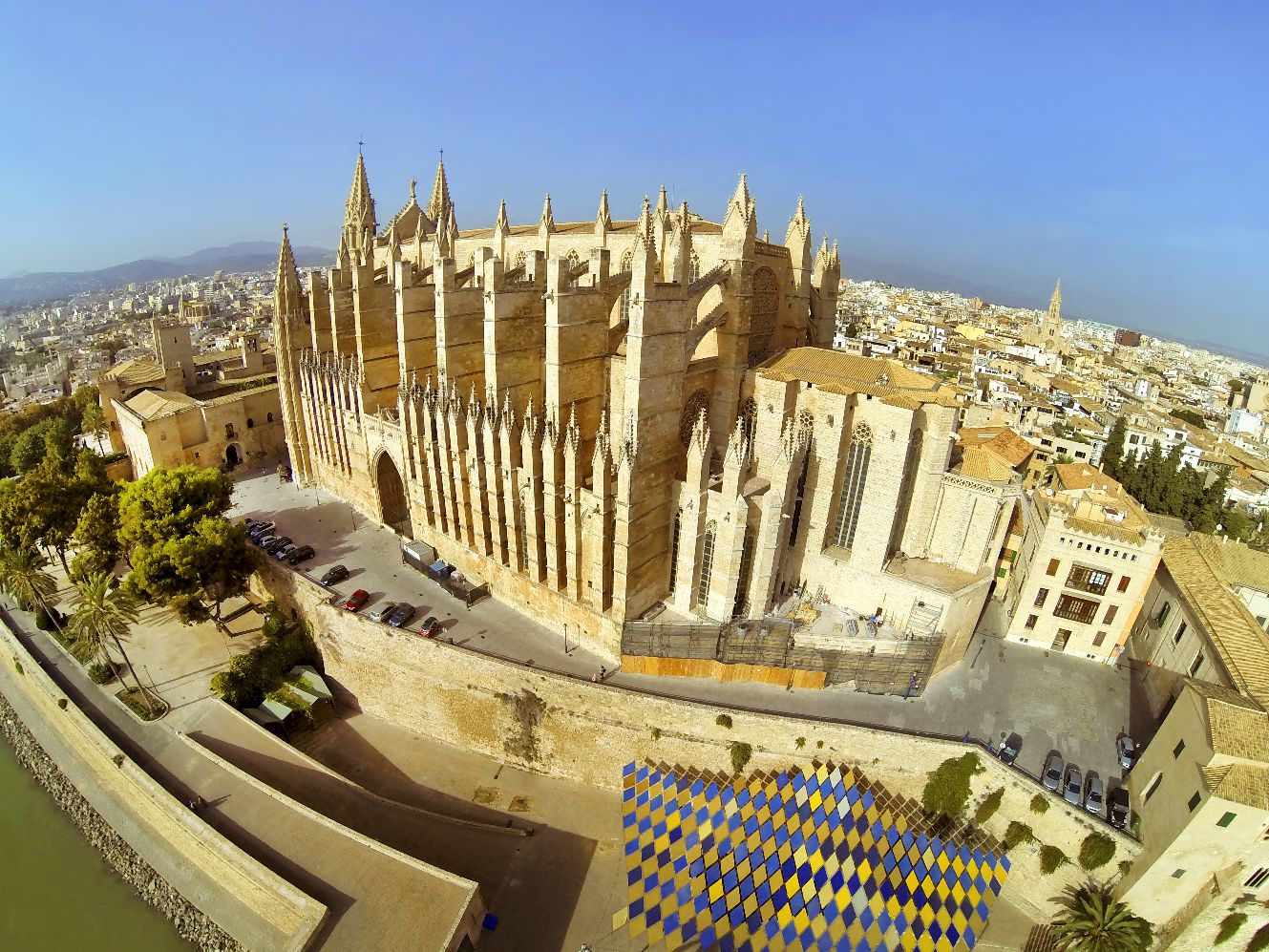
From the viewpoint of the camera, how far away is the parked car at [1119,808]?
16875mm

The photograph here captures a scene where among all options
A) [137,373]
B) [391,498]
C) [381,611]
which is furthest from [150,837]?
[137,373]

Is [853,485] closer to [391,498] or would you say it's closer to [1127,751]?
[1127,751]

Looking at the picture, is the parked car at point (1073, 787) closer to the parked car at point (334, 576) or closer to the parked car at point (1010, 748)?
the parked car at point (1010, 748)

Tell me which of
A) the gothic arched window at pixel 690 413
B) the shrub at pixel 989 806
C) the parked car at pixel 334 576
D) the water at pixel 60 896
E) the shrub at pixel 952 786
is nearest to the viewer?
the shrub at pixel 989 806

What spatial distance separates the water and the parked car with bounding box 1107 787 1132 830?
2642cm

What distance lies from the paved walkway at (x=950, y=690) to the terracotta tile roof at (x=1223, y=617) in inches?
158

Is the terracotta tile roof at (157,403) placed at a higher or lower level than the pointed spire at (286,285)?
lower

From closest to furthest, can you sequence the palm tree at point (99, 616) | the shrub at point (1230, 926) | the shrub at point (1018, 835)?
1. the shrub at point (1230, 926)
2. the shrub at point (1018, 835)
3. the palm tree at point (99, 616)

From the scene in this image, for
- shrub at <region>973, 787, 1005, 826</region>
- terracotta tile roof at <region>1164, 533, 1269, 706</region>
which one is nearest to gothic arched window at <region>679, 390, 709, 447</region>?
shrub at <region>973, 787, 1005, 826</region>

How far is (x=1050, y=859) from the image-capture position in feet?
55.7

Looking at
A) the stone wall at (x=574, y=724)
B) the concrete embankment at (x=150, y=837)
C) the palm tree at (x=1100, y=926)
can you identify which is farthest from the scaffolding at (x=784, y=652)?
the concrete embankment at (x=150, y=837)

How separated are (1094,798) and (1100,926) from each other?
3.12m

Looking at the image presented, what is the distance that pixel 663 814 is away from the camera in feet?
62.8

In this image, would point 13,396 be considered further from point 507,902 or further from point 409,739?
point 507,902
